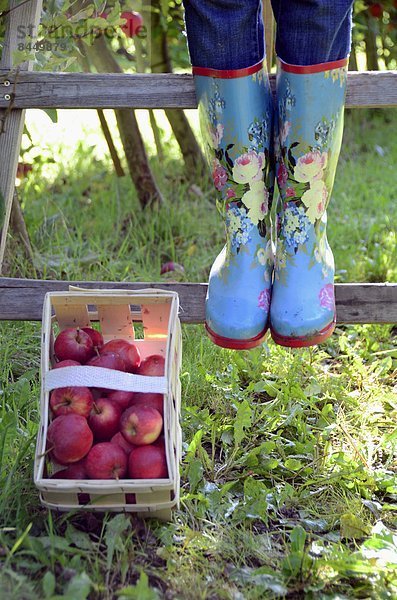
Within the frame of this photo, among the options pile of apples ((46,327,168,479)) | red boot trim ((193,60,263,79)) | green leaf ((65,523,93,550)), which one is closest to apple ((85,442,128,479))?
pile of apples ((46,327,168,479))

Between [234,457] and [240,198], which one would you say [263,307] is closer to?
[240,198]

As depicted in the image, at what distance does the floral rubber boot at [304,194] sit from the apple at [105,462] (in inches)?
16.5

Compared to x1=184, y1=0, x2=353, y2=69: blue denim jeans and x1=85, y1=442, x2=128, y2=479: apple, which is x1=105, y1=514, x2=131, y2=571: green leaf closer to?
x1=85, y1=442, x2=128, y2=479: apple

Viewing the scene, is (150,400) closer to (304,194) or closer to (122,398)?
(122,398)

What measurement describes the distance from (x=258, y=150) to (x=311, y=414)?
64 centimetres

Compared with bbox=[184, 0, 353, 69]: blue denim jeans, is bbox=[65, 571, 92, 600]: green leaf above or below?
below

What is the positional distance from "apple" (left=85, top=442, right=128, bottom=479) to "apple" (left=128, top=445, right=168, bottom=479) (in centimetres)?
2

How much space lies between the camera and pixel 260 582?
3.85 ft

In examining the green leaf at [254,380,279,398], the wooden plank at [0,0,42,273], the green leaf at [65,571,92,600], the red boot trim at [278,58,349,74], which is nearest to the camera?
the green leaf at [65,571,92,600]

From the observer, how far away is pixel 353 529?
1325 mm

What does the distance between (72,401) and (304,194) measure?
0.59 metres

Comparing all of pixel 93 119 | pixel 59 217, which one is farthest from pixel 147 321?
pixel 93 119

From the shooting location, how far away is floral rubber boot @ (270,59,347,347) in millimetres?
1396

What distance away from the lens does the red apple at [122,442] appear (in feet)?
3.99
